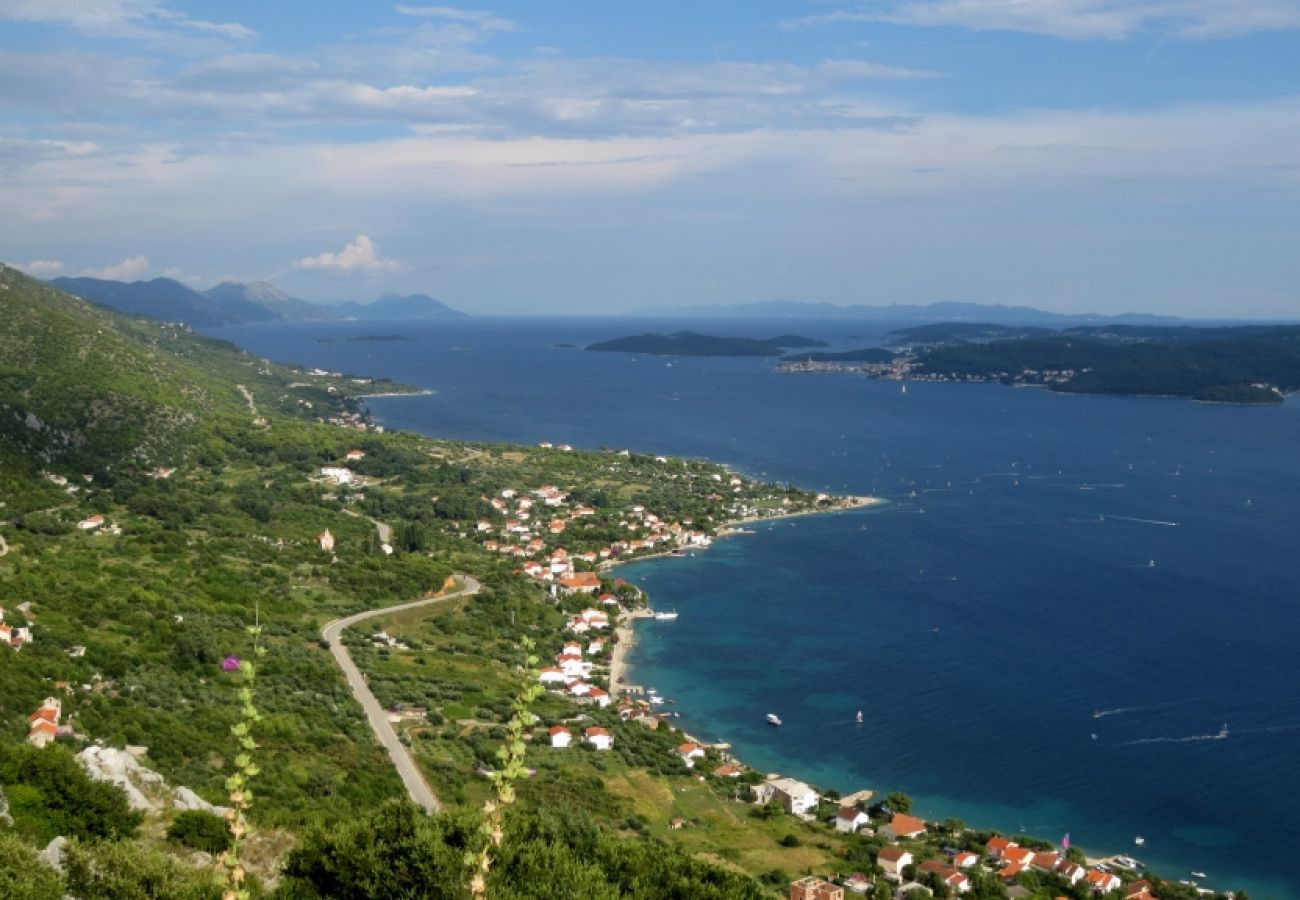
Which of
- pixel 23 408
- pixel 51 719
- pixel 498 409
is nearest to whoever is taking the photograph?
pixel 51 719

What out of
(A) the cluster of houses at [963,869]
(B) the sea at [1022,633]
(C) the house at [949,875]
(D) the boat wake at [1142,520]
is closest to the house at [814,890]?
(A) the cluster of houses at [963,869]

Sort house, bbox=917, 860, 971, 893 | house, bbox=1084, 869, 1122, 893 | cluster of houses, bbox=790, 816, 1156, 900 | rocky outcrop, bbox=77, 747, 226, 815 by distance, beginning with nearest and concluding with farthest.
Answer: rocky outcrop, bbox=77, 747, 226, 815 < cluster of houses, bbox=790, 816, 1156, 900 < house, bbox=917, 860, 971, 893 < house, bbox=1084, 869, 1122, 893

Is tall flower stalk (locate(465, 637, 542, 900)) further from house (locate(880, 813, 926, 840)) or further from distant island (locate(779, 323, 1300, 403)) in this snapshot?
distant island (locate(779, 323, 1300, 403))

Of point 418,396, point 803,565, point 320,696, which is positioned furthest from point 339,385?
point 320,696

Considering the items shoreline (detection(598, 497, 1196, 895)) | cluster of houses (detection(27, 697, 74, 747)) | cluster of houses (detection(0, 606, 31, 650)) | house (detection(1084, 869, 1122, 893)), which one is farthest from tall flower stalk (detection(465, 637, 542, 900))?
cluster of houses (detection(0, 606, 31, 650))

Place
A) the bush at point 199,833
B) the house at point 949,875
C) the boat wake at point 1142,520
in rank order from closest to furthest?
the bush at point 199,833 < the house at point 949,875 < the boat wake at point 1142,520

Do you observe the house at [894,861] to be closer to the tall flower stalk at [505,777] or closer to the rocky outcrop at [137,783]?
the rocky outcrop at [137,783]

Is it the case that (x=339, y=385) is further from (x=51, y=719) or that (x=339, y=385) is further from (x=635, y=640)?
(x=51, y=719)
